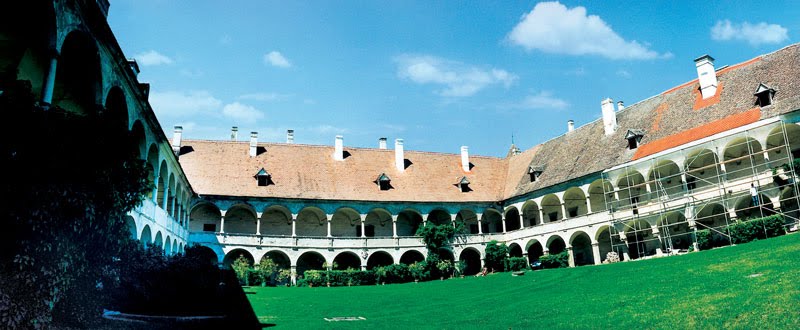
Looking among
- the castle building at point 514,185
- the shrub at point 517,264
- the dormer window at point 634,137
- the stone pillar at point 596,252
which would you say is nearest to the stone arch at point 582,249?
the castle building at point 514,185

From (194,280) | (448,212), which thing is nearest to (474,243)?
(448,212)

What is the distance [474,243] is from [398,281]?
752cm

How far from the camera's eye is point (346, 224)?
4238 centimetres

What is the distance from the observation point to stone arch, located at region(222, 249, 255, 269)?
3806cm

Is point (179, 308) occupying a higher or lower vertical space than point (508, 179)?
lower

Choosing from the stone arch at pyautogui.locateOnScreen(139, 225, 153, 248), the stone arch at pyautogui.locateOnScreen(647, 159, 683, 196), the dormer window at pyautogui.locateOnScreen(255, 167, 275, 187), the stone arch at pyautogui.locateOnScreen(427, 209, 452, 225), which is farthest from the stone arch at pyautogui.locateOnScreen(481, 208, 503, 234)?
the stone arch at pyautogui.locateOnScreen(139, 225, 153, 248)

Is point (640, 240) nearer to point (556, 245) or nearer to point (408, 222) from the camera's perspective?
point (556, 245)

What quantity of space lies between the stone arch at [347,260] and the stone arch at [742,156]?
78.8 feet

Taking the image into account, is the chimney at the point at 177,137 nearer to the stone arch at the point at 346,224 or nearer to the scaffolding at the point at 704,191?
the stone arch at the point at 346,224

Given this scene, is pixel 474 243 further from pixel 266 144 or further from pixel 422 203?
pixel 266 144

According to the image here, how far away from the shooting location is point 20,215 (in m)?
6.84

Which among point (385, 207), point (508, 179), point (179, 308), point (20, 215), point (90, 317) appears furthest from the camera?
point (508, 179)

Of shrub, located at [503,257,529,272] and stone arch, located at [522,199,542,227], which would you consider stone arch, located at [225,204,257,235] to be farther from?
stone arch, located at [522,199,542,227]

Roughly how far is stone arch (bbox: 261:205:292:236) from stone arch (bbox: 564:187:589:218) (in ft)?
63.4
